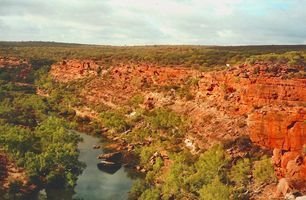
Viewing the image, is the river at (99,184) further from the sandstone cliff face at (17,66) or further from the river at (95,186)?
the sandstone cliff face at (17,66)

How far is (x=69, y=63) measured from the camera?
13212cm

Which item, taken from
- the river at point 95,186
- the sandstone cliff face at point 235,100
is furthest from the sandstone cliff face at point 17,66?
the river at point 95,186

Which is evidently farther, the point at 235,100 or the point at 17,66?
the point at 17,66

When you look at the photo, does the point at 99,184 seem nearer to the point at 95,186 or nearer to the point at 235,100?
the point at 95,186

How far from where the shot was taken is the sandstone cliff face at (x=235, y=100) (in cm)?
4997

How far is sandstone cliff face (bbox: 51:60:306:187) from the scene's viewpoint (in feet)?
164

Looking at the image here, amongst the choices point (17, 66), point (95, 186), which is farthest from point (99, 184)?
point (17, 66)

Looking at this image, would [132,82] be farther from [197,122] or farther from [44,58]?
[44,58]

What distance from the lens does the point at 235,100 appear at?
6625cm

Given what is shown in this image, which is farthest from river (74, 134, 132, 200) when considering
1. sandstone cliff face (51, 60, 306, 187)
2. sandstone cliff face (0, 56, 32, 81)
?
sandstone cliff face (0, 56, 32, 81)

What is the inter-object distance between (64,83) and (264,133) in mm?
79588

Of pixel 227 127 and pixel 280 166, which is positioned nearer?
pixel 280 166

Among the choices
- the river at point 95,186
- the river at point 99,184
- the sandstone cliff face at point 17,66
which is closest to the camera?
the river at point 95,186

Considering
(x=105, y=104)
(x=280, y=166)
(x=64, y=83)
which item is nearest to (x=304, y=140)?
(x=280, y=166)
